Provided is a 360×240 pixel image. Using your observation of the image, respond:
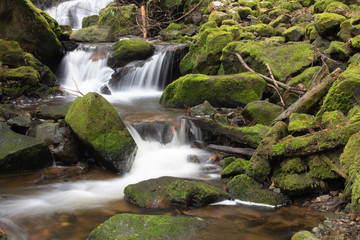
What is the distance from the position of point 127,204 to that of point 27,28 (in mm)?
9660

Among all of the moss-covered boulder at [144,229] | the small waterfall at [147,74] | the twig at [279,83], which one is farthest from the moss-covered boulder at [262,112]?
the small waterfall at [147,74]

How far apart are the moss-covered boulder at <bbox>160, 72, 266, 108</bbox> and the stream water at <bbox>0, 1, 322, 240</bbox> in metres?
0.64

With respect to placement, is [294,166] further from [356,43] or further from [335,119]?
[356,43]

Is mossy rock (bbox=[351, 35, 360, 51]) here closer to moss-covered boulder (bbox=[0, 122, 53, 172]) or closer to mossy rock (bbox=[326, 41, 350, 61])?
mossy rock (bbox=[326, 41, 350, 61])

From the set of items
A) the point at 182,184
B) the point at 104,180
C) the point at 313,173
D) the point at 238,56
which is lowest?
the point at 104,180

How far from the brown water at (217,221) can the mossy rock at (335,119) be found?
1.45 meters

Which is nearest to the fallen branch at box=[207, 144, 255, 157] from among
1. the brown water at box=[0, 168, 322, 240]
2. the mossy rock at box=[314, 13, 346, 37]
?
the brown water at box=[0, 168, 322, 240]

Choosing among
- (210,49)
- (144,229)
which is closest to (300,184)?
(144,229)

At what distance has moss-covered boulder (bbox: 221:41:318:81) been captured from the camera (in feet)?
28.8

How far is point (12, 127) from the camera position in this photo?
6.73 m

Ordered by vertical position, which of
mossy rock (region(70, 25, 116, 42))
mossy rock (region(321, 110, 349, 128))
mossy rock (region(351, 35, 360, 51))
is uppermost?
mossy rock (region(70, 25, 116, 42))

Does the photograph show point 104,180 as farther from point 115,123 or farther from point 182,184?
point 182,184

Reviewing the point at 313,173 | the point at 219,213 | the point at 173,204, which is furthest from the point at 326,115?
the point at 173,204

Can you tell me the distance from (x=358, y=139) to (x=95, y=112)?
4527mm
